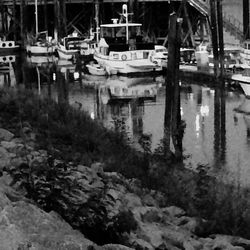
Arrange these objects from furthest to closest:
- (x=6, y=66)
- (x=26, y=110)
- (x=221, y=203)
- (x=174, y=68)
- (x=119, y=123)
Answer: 1. (x=6, y=66)
2. (x=174, y=68)
3. (x=119, y=123)
4. (x=26, y=110)
5. (x=221, y=203)

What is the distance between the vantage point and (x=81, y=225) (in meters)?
7.04

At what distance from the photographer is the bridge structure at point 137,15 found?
62.8m

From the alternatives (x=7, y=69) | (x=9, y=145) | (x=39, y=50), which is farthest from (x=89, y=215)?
(x=39, y=50)

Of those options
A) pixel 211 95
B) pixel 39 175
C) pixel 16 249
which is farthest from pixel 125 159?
pixel 211 95

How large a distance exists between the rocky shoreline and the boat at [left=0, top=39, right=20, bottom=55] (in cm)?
5533

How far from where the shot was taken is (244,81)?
36.9 m

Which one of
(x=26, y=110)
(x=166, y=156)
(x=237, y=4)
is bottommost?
(x=166, y=156)

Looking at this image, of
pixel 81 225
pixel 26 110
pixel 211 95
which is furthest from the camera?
pixel 211 95

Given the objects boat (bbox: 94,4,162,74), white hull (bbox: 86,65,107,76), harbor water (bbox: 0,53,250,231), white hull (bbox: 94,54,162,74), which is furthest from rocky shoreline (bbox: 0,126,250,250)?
white hull (bbox: 86,65,107,76)

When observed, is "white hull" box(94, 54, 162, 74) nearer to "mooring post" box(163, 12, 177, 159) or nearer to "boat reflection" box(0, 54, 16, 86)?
"boat reflection" box(0, 54, 16, 86)

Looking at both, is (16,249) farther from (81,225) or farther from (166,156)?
(166,156)

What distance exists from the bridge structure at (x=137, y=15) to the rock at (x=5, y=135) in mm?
50788

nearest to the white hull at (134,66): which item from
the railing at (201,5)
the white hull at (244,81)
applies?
the white hull at (244,81)

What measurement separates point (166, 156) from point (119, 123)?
8.63 feet
